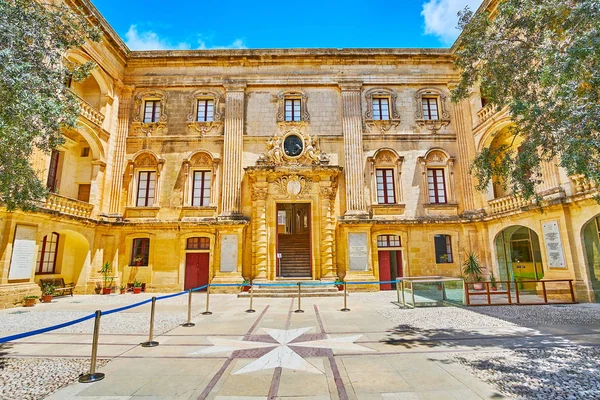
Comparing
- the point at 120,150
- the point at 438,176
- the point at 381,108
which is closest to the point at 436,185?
the point at 438,176

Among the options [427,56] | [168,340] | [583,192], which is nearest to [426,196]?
[583,192]

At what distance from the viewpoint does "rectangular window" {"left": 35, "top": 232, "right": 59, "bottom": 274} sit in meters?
15.1

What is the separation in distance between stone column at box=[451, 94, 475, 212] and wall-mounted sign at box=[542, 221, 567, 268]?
466 centimetres

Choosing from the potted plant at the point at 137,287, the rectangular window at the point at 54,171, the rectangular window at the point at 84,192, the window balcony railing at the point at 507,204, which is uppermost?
the rectangular window at the point at 54,171

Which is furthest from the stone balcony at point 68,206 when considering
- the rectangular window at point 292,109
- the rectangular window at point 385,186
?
the rectangular window at point 385,186

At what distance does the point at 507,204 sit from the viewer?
1548 centimetres

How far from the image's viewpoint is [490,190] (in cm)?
1759

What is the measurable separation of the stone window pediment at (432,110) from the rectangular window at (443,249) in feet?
21.0

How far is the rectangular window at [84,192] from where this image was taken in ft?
57.9

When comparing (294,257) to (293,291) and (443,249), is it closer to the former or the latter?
(293,291)

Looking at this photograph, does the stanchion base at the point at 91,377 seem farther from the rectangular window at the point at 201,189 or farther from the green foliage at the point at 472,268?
the green foliage at the point at 472,268

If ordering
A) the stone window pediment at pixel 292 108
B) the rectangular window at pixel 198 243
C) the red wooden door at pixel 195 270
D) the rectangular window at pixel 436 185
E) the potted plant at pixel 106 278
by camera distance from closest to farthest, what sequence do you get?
the potted plant at pixel 106 278 → the red wooden door at pixel 195 270 → the rectangular window at pixel 198 243 → the rectangular window at pixel 436 185 → the stone window pediment at pixel 292 108

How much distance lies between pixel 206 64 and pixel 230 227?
407 inches

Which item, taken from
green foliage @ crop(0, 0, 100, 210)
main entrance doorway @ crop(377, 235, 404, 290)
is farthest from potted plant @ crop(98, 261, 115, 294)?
main entrance doorway @ crop(377, 235, 404, 290)
